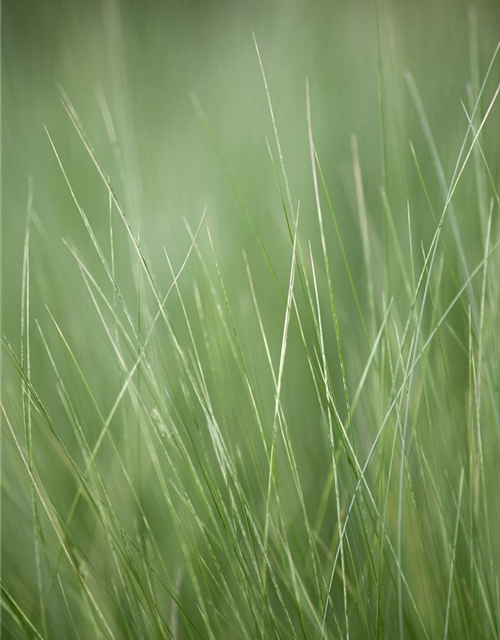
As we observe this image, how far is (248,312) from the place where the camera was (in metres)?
0.68

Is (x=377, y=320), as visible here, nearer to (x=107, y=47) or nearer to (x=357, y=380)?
(x=357, y=380)

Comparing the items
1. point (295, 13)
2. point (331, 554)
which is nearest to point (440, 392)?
point (331, 554)

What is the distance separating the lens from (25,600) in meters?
0.51

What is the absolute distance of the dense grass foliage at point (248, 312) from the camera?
46 centimetres

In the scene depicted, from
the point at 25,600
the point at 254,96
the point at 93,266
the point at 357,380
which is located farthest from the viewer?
the point at 254,96

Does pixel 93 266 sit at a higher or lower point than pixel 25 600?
higher

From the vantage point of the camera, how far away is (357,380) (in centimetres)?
62

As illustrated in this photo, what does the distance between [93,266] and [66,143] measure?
19 cm

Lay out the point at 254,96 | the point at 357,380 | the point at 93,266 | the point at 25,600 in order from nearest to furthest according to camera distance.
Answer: the point at 25,600 < the point at 357,380 < the point at 93,266 < the point at 254,96

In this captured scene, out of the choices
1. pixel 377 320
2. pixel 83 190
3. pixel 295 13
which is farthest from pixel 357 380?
pixel 295 13

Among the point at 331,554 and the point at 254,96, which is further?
the point at 254,96

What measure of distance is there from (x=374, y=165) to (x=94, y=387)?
42 cm

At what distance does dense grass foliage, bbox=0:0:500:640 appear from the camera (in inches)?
18.1

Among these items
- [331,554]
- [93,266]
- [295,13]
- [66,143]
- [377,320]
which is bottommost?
[331,554]
